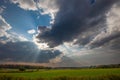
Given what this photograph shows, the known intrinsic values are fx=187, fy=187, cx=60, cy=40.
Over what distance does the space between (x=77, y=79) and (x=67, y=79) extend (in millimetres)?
1180

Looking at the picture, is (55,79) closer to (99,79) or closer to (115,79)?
(99,79)

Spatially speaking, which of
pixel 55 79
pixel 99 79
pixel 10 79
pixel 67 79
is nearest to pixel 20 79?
pixel 10 79

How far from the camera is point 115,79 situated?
2325cm

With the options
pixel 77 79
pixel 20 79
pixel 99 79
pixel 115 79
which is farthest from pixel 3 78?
pixel 115 79

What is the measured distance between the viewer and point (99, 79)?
22.9 m

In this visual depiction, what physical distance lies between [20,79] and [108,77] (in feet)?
35.6

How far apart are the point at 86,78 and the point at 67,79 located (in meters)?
2.31

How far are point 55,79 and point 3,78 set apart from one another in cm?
713

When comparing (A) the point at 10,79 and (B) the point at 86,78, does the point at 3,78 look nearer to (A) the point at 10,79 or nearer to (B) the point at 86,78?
(A) the point at 10,79

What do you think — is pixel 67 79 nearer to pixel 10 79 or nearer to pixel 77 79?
pixel 77 79

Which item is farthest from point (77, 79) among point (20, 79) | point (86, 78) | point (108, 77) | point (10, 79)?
point (10, 79)

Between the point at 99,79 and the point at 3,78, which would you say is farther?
the point at 3,78

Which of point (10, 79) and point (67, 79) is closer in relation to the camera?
point (67, 79)

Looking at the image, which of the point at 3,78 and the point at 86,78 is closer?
the point at 86,78
